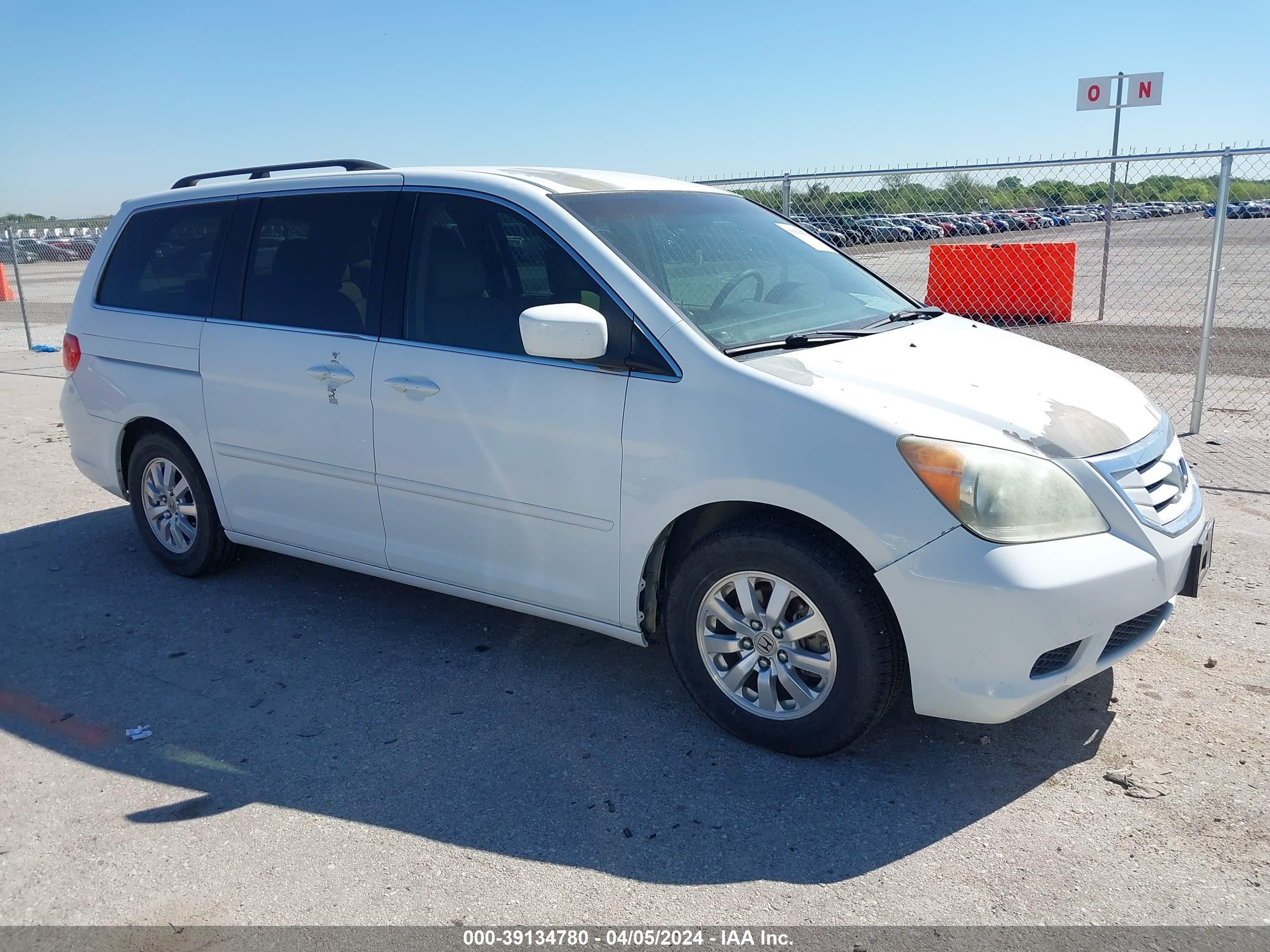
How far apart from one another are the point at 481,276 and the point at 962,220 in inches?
326

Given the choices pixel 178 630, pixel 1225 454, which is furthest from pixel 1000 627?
pixel 1225 454

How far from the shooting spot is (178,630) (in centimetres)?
474

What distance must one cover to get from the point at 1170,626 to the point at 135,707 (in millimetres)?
4228

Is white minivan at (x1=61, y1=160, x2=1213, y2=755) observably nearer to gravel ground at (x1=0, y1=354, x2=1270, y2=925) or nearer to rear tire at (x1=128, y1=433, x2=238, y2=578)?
rear tire at (x1=128, y1=433, x2=238, y2=578)

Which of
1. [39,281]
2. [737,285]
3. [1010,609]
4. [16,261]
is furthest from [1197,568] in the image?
[39,281]

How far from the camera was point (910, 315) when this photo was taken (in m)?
4.44

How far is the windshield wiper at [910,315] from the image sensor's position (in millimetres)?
4246

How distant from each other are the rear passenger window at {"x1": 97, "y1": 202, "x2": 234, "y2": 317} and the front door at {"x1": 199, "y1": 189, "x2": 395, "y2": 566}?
0.25 meters

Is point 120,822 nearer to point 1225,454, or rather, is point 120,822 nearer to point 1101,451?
point 1101,451

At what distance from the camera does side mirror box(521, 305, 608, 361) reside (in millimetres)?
3459

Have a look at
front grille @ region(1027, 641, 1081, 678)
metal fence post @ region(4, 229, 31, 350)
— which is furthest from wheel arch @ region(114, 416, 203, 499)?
metal fence post @ region(4, 229, 31, 350)

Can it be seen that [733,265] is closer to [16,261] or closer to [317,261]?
[317,261]

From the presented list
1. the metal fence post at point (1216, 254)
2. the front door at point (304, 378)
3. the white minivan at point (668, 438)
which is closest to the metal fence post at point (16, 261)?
the white minivan at point (668, 438)

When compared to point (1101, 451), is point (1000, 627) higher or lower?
lower
